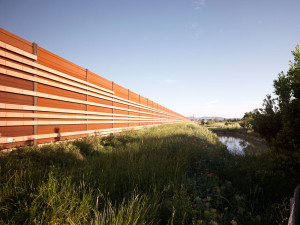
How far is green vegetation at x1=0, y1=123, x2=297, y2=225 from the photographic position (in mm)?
1479

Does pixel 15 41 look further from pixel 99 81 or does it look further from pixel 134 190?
pixel 134 190

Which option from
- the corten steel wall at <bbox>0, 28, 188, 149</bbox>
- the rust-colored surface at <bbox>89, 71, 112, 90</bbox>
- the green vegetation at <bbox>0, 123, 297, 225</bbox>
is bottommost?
the green vegetation at <bbox>0, 123, 297, 225</bbox>

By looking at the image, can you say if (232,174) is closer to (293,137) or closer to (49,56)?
(293,137)

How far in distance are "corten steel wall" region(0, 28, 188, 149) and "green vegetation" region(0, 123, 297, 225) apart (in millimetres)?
573

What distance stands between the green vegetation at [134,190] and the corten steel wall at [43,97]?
22.6 inches

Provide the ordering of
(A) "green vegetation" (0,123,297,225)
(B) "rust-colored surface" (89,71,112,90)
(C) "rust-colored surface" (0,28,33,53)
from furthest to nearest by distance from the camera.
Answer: (B) "rust-colored surface" (89,71,112,90), (C) "rust-colored surface" (0,28,33,53), (A) "green vegetation" (0,123,297,225)

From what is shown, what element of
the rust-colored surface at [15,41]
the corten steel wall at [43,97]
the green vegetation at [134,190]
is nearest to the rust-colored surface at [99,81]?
the corten steel wall at [43,97]

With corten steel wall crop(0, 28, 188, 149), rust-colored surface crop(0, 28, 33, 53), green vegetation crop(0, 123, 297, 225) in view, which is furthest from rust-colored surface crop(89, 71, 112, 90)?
green vegetation crop(0, 123, 297, 225)

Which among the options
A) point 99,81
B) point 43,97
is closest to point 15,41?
point 43,97

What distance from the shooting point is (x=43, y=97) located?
3926 mm

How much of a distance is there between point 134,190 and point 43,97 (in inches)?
153

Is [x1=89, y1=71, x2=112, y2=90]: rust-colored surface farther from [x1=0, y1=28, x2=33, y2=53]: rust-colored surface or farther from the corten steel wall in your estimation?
[x1=0, y1=28, x2=33, y2=53]: rust-colored surface

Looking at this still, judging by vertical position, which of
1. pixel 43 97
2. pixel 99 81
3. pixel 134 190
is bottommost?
pixel 134 190

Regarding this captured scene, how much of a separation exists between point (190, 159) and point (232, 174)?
1.03 meters
